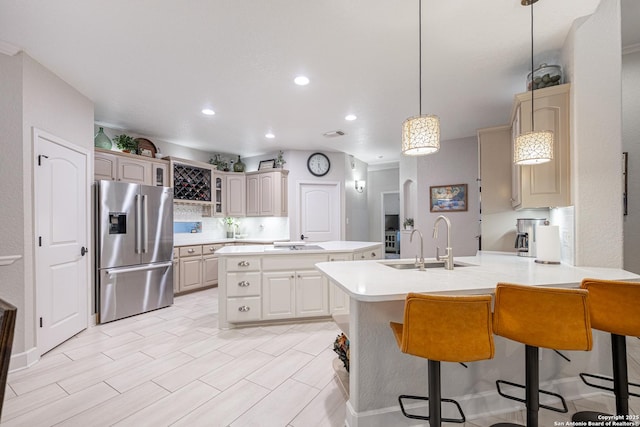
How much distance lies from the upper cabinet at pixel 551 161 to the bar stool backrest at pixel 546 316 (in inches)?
49.6

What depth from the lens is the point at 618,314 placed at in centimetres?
146

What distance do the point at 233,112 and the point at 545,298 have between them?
371 centimetres

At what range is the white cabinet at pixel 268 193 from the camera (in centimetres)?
558

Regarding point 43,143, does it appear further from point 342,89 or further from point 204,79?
point 342,89

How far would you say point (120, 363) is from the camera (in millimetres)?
2480

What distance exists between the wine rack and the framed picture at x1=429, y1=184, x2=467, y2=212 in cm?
418

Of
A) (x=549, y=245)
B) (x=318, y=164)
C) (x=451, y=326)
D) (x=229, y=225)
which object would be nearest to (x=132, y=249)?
(x=229, y=225)

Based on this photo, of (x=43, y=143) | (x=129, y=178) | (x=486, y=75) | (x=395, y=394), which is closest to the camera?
(x=395, y=394)

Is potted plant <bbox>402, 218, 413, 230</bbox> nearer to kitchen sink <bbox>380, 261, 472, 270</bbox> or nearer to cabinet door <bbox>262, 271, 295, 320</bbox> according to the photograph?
cabinet door <bbox>262, 271, 295, 320</bbox>

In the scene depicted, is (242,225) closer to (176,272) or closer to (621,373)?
(176,272)

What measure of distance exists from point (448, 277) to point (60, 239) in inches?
139

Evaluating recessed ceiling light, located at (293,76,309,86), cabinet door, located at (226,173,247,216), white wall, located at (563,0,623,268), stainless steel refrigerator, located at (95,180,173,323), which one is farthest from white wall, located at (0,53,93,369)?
white wall, located at (563,0,623,268)

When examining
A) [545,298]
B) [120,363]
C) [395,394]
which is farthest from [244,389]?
[545,298]

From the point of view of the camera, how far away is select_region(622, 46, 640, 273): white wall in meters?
2.69
